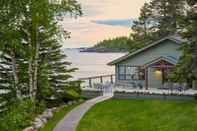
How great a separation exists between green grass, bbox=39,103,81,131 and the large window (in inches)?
405

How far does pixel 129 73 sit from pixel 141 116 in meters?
14.5

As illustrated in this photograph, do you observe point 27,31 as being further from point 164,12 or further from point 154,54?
point 164,12

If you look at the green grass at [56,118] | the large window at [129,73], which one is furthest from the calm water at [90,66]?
the green grass at [56,118]

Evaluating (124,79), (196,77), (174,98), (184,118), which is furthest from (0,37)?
(124,79)

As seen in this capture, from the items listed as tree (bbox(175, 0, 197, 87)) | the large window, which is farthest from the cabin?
tree (bbox(175, 0, 197, 87))

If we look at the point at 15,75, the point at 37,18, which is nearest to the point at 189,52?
the point at 37,18

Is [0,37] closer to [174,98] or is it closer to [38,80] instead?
[38,80]

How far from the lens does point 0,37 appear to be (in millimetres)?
17734

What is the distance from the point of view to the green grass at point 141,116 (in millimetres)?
18375

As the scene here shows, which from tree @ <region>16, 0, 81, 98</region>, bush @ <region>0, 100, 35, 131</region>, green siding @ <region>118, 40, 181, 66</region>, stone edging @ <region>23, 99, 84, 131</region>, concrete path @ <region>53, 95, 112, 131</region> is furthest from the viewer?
green siding @ <region>118, 40, 181, 66</region>

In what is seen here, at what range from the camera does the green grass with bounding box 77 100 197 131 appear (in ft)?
60.3

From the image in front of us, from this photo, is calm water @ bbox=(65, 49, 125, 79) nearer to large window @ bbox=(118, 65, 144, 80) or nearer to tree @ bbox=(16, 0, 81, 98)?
large window @ bbox=(118, 65, 144, 80)

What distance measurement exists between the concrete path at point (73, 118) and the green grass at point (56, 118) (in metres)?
0.25

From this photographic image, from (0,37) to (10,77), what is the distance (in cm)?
707
